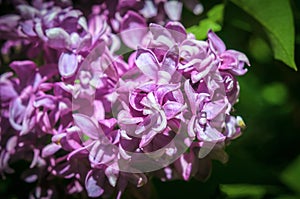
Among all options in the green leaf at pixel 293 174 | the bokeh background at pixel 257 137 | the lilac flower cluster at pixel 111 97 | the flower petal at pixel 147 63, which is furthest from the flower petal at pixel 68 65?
the green leaf at pixel 293 174

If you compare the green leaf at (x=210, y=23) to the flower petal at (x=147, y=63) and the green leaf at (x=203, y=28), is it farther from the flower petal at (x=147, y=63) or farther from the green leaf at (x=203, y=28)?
the flower petal at (x=147, y=63)

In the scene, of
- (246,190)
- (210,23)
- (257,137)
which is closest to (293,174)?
(257,137)

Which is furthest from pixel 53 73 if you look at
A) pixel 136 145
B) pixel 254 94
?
pixel 254 94

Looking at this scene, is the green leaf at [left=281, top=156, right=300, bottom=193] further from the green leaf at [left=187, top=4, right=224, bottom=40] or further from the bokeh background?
the green leaf at [left=187, top=4, right=224, bottom=40]

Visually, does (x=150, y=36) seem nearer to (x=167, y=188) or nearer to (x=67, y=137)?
(x=67, y=137)

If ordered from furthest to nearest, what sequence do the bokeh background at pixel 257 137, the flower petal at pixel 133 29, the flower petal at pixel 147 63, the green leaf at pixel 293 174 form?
the green leaf at pixel 293 174
the bokeh background at pixel 257 137
the flower petal at pixel 133 29
the flower petal at pixel 147 63

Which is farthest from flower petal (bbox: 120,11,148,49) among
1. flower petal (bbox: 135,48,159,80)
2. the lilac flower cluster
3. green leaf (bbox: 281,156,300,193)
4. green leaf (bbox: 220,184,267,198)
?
green leaf (bbox: 281,156,300,193)

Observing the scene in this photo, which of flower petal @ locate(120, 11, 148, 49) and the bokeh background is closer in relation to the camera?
flower petal @ locate(120, 11, 148, 49)
